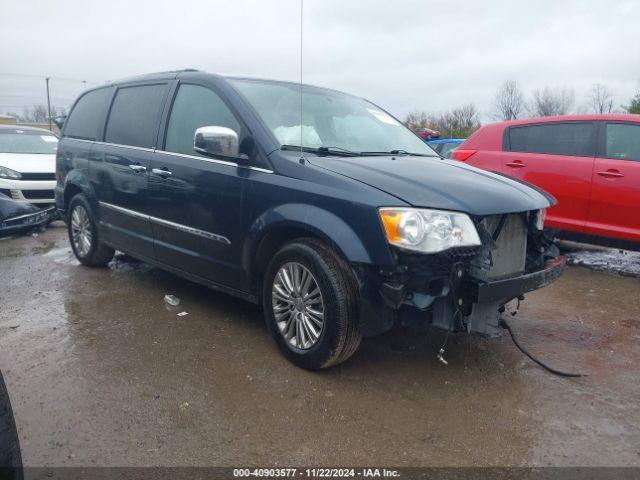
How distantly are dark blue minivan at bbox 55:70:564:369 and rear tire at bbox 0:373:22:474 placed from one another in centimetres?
164

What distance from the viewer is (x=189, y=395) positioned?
9.82ft

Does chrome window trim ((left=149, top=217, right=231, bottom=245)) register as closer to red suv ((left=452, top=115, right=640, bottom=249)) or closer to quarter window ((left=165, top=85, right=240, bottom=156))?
quarter window ((left=165, top=85, right=240, bottom=156))

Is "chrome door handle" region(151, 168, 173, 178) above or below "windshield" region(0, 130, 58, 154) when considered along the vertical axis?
below

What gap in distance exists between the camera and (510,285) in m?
2.97

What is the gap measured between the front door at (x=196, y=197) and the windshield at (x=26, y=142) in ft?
22.4

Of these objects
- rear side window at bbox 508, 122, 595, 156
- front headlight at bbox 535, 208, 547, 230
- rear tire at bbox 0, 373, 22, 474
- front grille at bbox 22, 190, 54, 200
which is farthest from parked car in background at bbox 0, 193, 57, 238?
front headlight at bbox 535, 208, 547, 230

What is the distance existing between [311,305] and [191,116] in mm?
1874

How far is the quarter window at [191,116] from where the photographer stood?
3793 millimetres

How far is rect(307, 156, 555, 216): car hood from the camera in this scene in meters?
2.91

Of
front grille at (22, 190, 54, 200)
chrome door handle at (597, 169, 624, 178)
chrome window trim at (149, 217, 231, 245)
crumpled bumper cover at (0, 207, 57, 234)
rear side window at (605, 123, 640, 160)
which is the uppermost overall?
rear side window at (605, 123, 640, 160)

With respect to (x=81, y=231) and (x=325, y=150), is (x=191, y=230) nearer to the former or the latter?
(x=325, y=150)

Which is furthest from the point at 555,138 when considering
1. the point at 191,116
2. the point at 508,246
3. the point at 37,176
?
the point at 37,176

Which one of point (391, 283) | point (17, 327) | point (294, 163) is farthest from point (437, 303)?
point (17, 327)

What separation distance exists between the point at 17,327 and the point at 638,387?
427 cm
